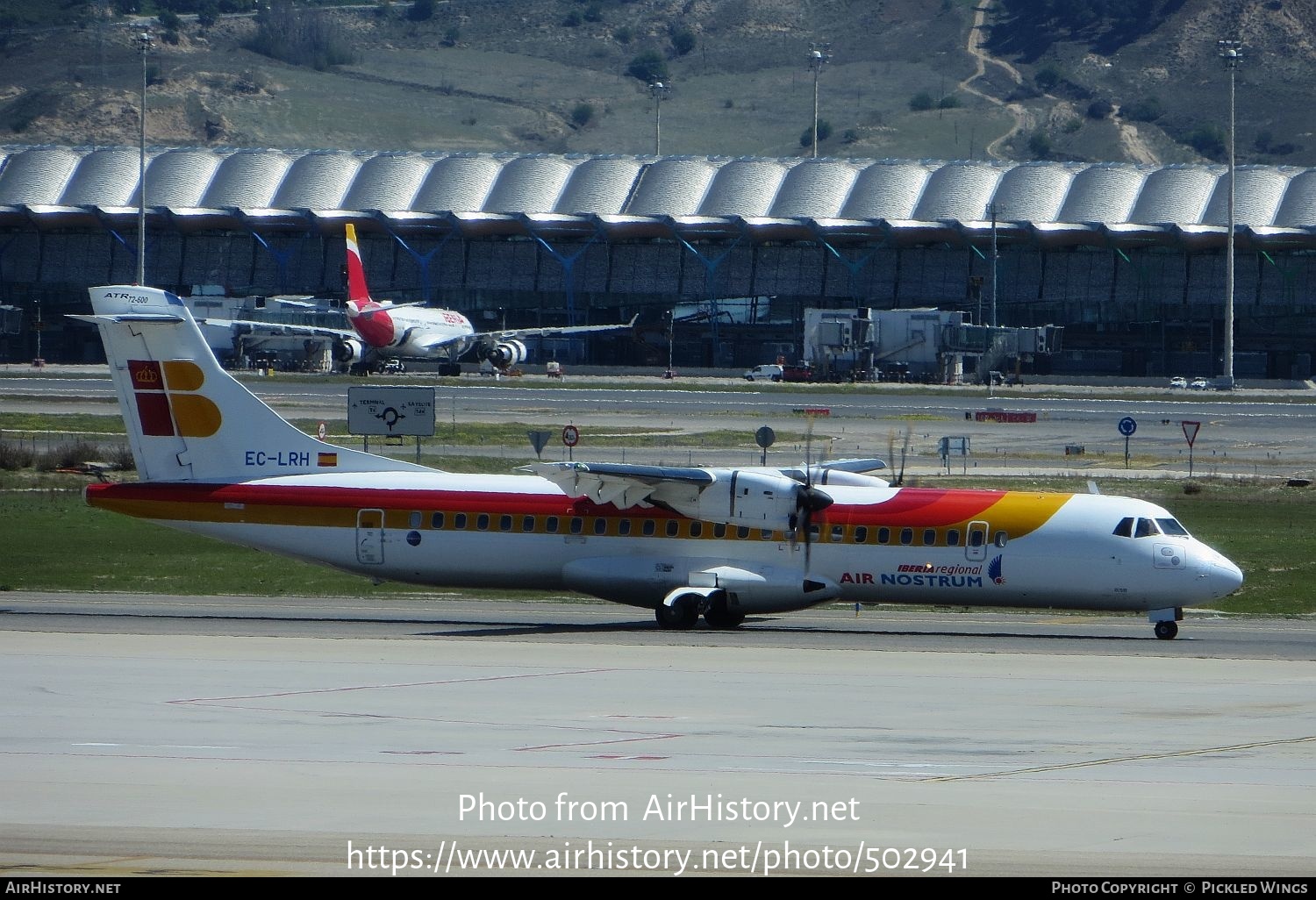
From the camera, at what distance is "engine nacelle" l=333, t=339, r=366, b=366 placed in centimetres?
10219

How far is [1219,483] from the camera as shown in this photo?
177 ft

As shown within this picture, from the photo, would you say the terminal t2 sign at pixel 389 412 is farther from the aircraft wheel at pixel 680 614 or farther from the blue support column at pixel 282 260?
the blue support column at pixel 282 260

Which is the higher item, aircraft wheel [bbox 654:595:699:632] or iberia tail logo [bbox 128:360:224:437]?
iberia tail logo [bbox 128:360:224:437]

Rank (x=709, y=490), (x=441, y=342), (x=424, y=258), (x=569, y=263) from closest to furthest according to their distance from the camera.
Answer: (x=709, y=490) < (x=441, y=342) < (x=569, y=263) < (x=424, y=258)

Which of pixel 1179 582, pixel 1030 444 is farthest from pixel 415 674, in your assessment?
pixel 1030 444

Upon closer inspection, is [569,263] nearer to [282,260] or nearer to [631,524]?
[282,260]

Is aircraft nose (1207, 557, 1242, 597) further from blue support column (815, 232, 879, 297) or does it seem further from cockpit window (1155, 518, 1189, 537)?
blue support column (815, 232, 879, 297)

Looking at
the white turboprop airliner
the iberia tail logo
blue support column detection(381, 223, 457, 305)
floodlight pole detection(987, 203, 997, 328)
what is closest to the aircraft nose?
the iberia tail logo

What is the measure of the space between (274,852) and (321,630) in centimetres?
1678

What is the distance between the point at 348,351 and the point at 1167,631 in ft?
257

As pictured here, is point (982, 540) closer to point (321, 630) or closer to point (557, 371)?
point (321, 630)

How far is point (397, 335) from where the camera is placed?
100 metres

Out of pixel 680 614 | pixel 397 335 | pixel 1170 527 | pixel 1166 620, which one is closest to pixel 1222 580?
pixel 1166 620

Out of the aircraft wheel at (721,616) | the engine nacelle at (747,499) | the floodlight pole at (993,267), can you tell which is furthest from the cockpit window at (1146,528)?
the floodlight pole at (993,267)
